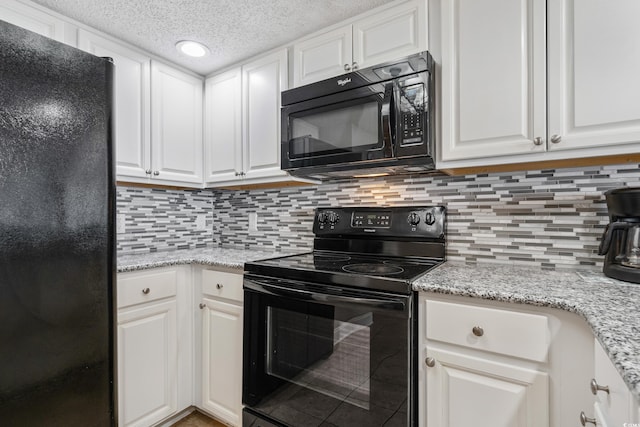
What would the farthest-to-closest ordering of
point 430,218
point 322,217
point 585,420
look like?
point 322,217
point 430,218
point 585,420

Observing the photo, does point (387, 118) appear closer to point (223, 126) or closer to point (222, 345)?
point (223, 126)

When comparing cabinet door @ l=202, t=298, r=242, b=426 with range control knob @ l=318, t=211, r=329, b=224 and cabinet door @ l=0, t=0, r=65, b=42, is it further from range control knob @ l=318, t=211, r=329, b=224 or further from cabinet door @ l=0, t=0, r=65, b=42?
cabinet door @ l=0, t=0, r=65, b=42

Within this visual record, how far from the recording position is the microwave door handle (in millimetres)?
1479

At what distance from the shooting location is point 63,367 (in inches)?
43.6

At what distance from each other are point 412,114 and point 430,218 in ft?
1.77

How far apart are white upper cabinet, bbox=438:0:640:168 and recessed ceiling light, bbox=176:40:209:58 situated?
4.52 ft

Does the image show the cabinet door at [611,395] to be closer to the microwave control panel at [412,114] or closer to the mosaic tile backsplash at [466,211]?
the mosaic tile backsplash at [466,211]

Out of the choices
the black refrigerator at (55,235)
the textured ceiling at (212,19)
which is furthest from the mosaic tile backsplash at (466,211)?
the black refrigerator at (55,235)

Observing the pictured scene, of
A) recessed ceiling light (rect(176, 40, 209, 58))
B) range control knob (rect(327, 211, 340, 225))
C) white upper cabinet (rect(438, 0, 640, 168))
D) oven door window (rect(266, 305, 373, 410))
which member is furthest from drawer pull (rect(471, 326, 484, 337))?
recessed ceiling light (rect(176, 40, 209, 58))

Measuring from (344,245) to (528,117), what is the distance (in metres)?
1.09

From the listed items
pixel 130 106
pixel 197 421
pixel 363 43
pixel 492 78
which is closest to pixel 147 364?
pixel 197 421

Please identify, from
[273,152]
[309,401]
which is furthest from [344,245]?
[309,401]

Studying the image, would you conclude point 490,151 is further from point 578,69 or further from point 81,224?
point 81,224

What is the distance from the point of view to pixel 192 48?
6.50 ft
